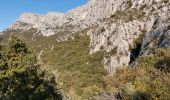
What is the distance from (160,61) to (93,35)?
3548 inches

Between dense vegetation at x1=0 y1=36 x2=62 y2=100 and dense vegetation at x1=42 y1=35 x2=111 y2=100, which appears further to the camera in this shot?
dense vegetation at x1=42 y1=35 x2=111 y2=100

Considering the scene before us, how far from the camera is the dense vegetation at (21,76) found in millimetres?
43219

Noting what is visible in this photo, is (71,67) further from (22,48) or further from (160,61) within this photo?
(22,48)

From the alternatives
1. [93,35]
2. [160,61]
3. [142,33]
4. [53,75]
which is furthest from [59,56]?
[53,75]

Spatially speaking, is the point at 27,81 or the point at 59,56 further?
the point at 59,56

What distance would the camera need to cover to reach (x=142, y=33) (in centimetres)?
13962

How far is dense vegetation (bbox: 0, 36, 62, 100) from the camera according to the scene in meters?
43.2

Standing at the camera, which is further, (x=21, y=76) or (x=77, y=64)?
(x=77, y=64)

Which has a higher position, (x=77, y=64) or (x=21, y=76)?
(x=77, y=64)

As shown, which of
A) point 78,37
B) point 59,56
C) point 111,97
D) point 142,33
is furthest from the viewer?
point 78,37

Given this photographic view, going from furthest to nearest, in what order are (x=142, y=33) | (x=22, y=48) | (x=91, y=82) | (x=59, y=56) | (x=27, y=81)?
(x=59, y=56) < (x=142, y=33) < (x=91, y=82) < (x=22, y=48) < (x=27, y=81)

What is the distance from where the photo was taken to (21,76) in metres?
43.8

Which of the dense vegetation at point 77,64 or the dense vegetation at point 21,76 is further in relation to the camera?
the dense vegetation at point 77,64

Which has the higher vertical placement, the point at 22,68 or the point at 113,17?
the point at 113,17
